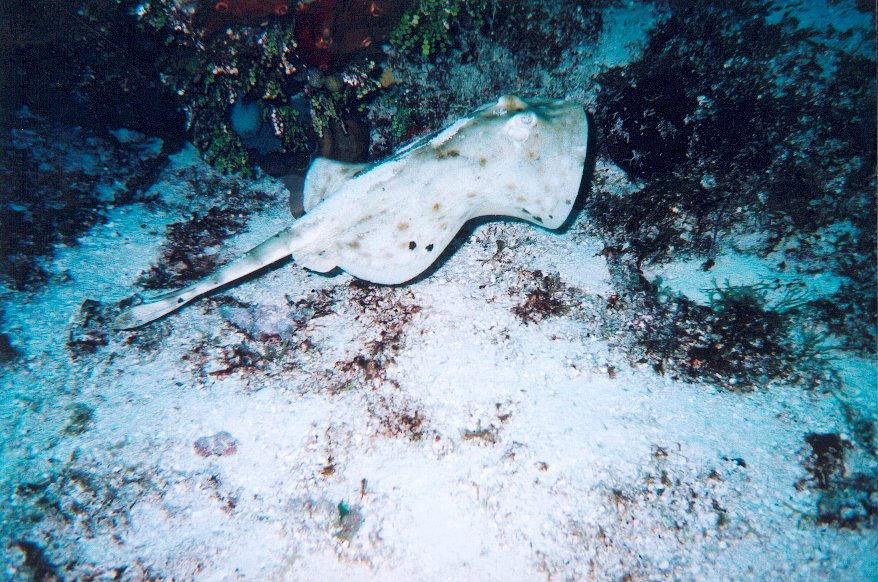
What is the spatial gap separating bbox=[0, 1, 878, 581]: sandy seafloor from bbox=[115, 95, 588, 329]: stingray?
17.7 inches

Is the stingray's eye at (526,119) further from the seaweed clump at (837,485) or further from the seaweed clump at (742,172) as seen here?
the seaweed clump at (837,485)

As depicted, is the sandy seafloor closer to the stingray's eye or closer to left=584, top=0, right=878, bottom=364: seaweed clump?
left=584, top=0, right=878, bottom=364: seaweed clump

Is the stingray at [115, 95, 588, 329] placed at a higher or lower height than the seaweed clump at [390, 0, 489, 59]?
lower

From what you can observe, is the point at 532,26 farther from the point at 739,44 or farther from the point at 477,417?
the point at 477,417

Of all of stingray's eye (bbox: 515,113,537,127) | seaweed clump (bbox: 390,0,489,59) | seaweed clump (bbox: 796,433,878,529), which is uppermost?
seaweed clump (bbox: 390,0,489,59)

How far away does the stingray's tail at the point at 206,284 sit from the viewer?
11.4 feet

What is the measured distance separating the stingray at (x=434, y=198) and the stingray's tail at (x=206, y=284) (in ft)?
0.03

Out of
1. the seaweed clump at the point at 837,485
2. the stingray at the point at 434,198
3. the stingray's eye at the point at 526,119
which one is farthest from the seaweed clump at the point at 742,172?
the stingray's eye at the point at 526,119

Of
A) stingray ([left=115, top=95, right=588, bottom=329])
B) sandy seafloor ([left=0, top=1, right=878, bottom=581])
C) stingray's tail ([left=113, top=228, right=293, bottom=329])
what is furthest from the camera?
stingray's tail ([left=113, top=228, right=293, bottom=329])

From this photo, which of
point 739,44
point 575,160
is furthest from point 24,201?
point 739,44

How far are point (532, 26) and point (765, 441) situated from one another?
5.73m

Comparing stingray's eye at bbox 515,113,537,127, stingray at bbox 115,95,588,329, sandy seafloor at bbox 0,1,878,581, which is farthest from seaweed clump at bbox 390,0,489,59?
sandy seafloor at bbox 0,1,878,581

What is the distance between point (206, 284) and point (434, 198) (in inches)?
99.4

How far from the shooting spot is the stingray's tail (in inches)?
137
